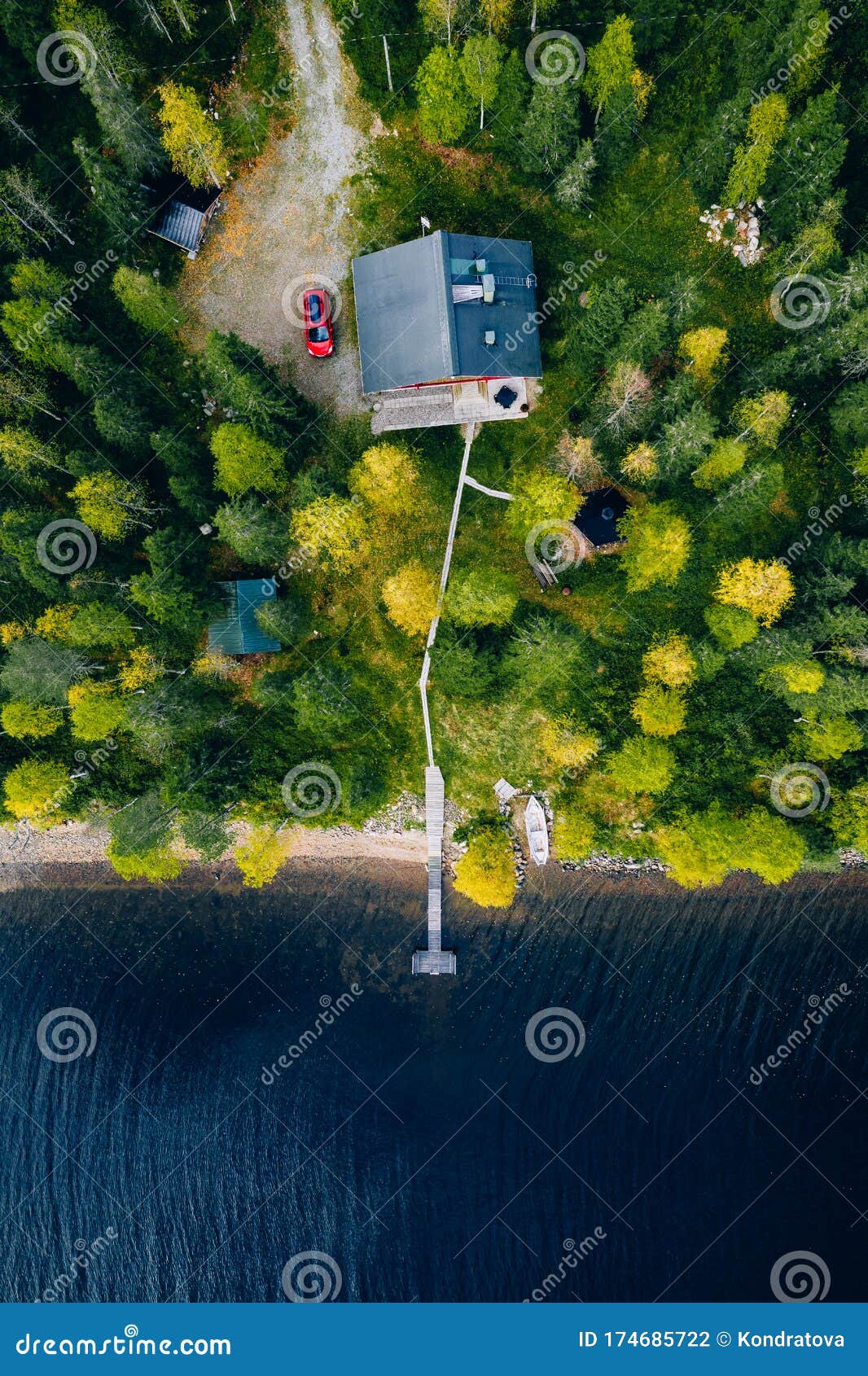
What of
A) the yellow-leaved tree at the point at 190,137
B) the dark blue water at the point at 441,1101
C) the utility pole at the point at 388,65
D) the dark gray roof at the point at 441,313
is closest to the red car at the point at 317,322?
the dark gray roof at the point at 441,313

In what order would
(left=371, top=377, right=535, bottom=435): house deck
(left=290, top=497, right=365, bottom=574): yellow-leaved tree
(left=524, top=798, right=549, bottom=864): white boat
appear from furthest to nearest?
(left=524, top=798, right=549, bottom=864): white boat < (left=371, top=377, right=535, bottom=435): house deck < (left=290, top=497, right=365, bottom=574): yellow-leaved tree

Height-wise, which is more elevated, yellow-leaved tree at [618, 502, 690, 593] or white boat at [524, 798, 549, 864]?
yellow-leaved tree at [618, 502, 690, 593]

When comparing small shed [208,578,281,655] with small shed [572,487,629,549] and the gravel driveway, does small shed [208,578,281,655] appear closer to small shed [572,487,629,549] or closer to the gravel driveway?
the gravel driveway

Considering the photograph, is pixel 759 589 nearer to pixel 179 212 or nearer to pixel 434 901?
pixel 434 901

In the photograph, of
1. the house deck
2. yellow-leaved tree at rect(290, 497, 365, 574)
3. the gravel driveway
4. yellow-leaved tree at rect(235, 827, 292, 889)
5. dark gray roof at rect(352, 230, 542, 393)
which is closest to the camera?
dark gray roof at rect(352, 230, 542, 393)

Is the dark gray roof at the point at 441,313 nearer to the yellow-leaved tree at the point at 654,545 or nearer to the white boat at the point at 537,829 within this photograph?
the yellow-leaved tree at the point at 654,545

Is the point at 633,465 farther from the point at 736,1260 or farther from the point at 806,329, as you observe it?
the point at 736,1260

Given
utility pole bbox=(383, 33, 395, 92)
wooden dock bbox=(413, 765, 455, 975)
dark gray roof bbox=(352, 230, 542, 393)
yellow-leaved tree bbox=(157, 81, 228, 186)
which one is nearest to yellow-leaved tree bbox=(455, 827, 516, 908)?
wooden dock bbox=(413, 765, 455, 975)
